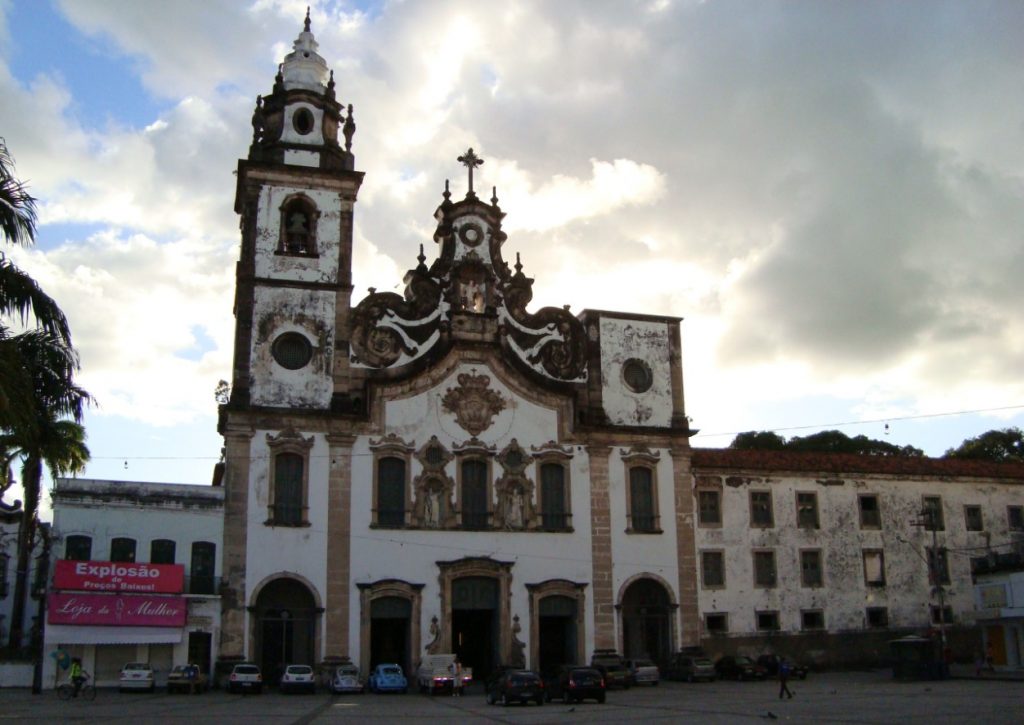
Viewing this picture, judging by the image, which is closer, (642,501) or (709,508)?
(642,501)

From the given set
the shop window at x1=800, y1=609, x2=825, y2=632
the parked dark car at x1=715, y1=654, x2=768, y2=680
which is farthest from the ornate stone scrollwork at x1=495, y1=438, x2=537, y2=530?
the shop window at x1=800, y1=609, x2=825, y2=632

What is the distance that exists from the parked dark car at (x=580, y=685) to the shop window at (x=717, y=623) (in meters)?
12.5

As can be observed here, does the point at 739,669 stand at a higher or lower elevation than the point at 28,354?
lower

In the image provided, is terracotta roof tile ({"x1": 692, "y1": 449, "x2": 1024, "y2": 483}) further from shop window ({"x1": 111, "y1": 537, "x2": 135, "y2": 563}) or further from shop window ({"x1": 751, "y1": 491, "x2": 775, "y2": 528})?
shop window ({"x1": 111, "y1": 537, "x2": 135, "y2": 563})

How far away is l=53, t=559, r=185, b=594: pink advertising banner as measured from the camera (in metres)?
33.1

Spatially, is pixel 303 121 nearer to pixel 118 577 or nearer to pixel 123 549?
pixel 123 549

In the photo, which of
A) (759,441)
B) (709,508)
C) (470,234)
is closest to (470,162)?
(470,234)

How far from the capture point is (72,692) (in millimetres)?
30078

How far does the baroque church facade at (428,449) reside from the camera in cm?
3622

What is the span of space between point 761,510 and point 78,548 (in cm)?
2617

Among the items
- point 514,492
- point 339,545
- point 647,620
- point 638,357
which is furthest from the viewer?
point 638,357

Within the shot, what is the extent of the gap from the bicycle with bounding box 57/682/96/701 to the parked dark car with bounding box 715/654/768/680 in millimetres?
21815

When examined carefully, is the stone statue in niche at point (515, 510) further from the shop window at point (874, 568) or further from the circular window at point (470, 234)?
the shop window at point (874, 568)

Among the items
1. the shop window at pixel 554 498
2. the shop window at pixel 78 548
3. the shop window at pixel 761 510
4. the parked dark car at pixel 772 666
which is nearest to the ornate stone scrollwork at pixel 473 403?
the shop window at pixel 554 498
